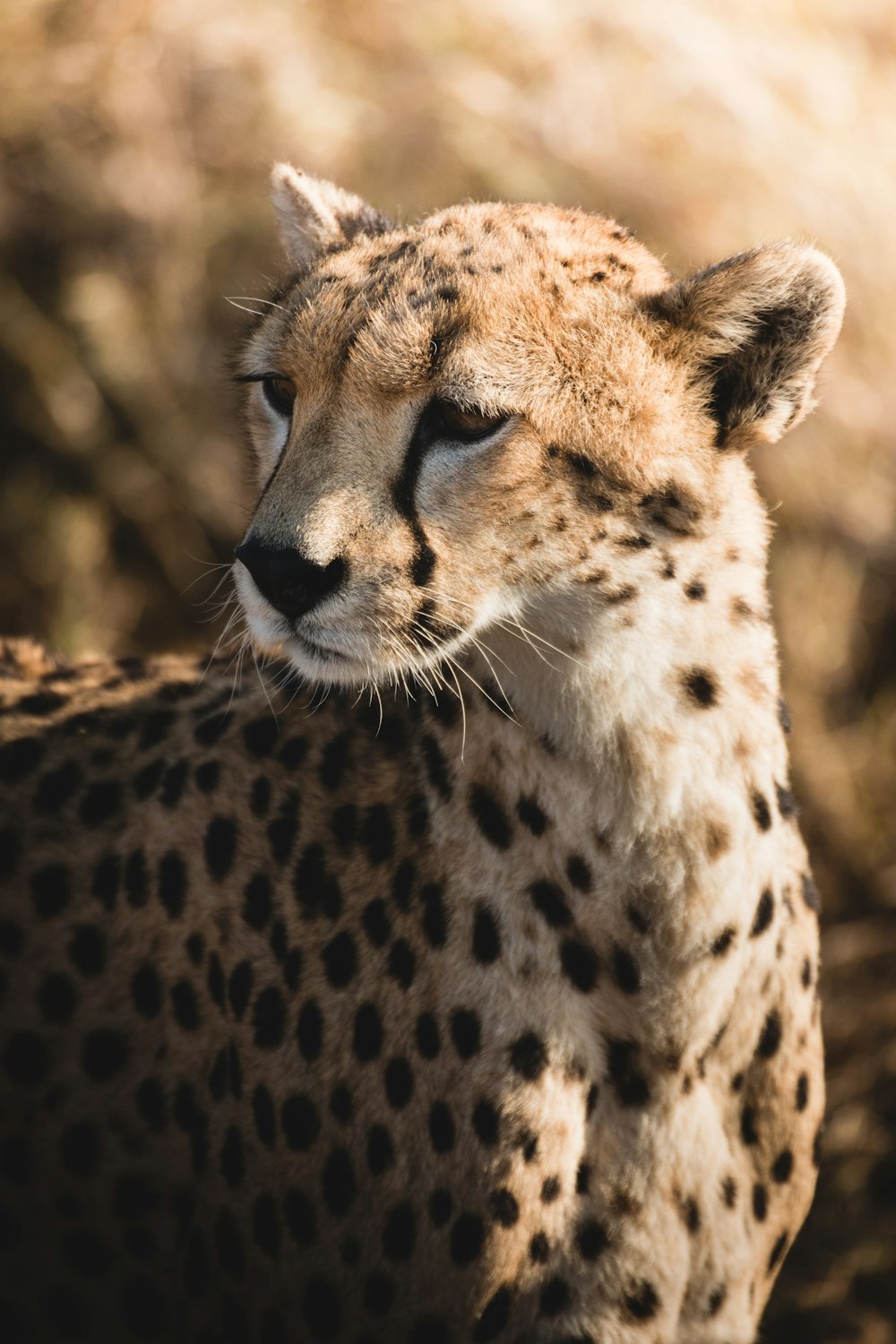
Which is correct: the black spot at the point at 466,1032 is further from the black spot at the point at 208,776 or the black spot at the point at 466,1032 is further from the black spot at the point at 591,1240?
the black spot at the point at 208,776

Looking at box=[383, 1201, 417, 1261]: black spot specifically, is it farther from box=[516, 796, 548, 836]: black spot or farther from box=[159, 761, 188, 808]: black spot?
box=[159, 761, 188, 808]: black spot

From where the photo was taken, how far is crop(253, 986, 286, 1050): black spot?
177 cm

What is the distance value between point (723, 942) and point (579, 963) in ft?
0.55

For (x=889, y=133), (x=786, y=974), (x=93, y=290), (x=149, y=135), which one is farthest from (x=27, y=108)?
(x=786, y=974)

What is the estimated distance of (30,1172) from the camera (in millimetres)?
1977

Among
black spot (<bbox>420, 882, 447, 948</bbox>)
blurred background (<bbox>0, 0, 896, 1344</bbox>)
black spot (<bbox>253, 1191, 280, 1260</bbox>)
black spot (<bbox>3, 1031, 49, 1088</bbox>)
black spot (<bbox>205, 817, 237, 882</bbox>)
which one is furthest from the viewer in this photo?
blurred background (<bbox>0, 0, 896, 1344</bbox>)

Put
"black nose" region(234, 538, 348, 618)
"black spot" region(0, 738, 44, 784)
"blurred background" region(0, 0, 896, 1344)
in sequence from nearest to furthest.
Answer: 1. "black nose" region(234, 538, 348, 618)
2. "black spot" region(0, 738, 44, 784)
3. "blurred background" region(0, 0, 896, 1344)

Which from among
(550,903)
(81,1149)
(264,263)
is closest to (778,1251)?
(550,903)

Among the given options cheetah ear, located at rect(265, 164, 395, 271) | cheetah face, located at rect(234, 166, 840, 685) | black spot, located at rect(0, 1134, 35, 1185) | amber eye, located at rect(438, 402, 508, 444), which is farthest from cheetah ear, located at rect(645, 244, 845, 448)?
black spot, located at rect(0, 1134, 35, 1185)

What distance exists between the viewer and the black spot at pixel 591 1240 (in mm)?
1623

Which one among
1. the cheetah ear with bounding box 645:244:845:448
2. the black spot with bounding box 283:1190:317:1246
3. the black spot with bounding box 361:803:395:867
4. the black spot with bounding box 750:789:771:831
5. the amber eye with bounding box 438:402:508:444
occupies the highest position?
the cheetah ear with bounding box 645:244:845:448

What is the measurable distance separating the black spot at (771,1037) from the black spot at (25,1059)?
974 millimetres

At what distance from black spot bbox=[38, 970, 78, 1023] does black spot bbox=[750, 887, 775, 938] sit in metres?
0.94

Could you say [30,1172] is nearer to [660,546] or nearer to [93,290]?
[660,546]
